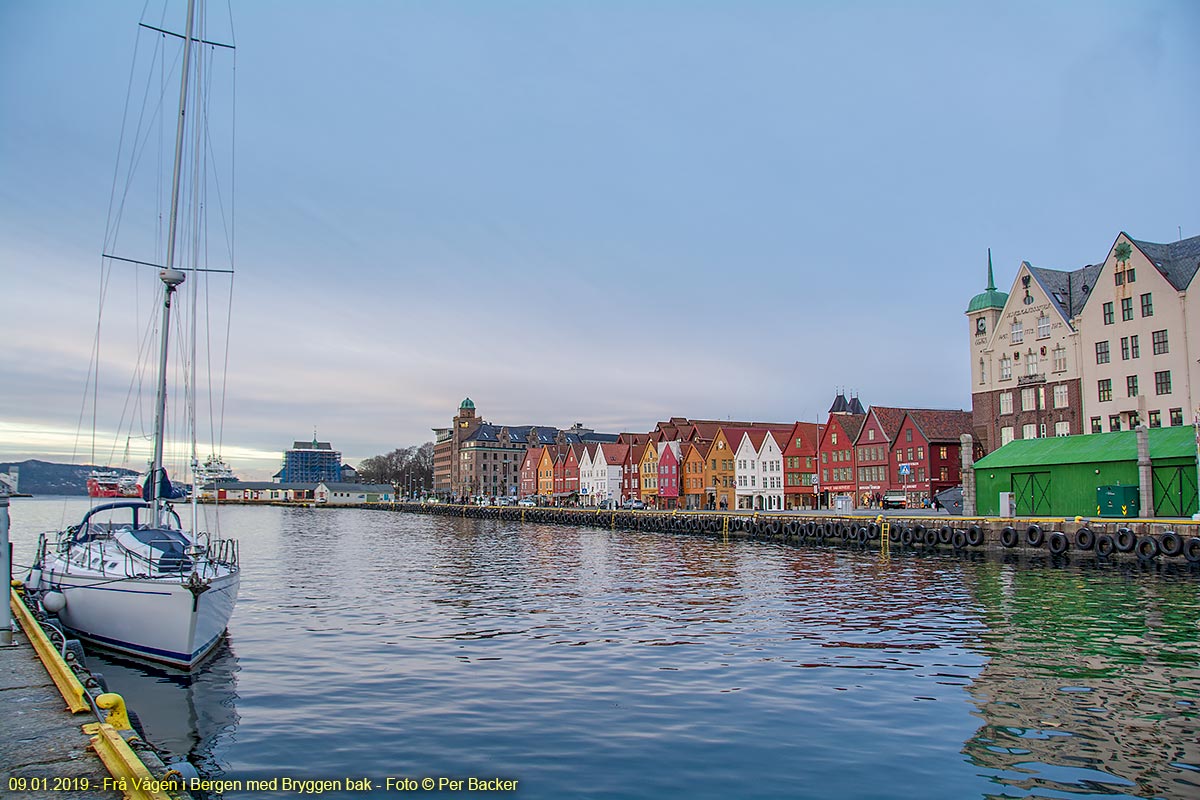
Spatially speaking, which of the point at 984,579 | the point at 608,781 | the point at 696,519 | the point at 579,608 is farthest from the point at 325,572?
the point at 696,519

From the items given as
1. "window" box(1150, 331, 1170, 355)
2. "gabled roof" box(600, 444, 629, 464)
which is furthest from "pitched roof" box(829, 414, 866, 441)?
"gabled roof" box(600, 444, 629, 464)

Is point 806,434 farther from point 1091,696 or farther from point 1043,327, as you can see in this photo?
point 1091,696

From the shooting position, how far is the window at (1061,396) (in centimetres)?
7062

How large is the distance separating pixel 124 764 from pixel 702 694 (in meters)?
11.1

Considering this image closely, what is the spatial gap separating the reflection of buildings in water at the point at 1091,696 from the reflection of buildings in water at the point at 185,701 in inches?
504

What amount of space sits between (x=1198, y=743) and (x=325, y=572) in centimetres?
4079

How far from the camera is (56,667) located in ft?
43.5

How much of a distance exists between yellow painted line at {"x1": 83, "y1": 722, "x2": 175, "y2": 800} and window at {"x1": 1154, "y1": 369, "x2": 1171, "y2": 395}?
70.6 metres

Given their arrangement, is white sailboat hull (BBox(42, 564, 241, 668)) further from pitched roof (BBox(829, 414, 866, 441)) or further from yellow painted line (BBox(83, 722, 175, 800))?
pitched roof (BBox(829, 414, 866, 441))

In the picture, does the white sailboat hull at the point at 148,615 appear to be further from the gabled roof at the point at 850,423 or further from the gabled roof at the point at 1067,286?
the gabled roof at the point at 850,423

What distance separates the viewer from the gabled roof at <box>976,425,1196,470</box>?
170ft

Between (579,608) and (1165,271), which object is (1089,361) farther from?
(579,608)

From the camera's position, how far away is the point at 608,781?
1212 centimetres

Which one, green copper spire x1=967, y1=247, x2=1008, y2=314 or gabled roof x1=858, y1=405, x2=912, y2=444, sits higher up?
green copper spire x1=967, y1=247, x2=1008, y2=314
